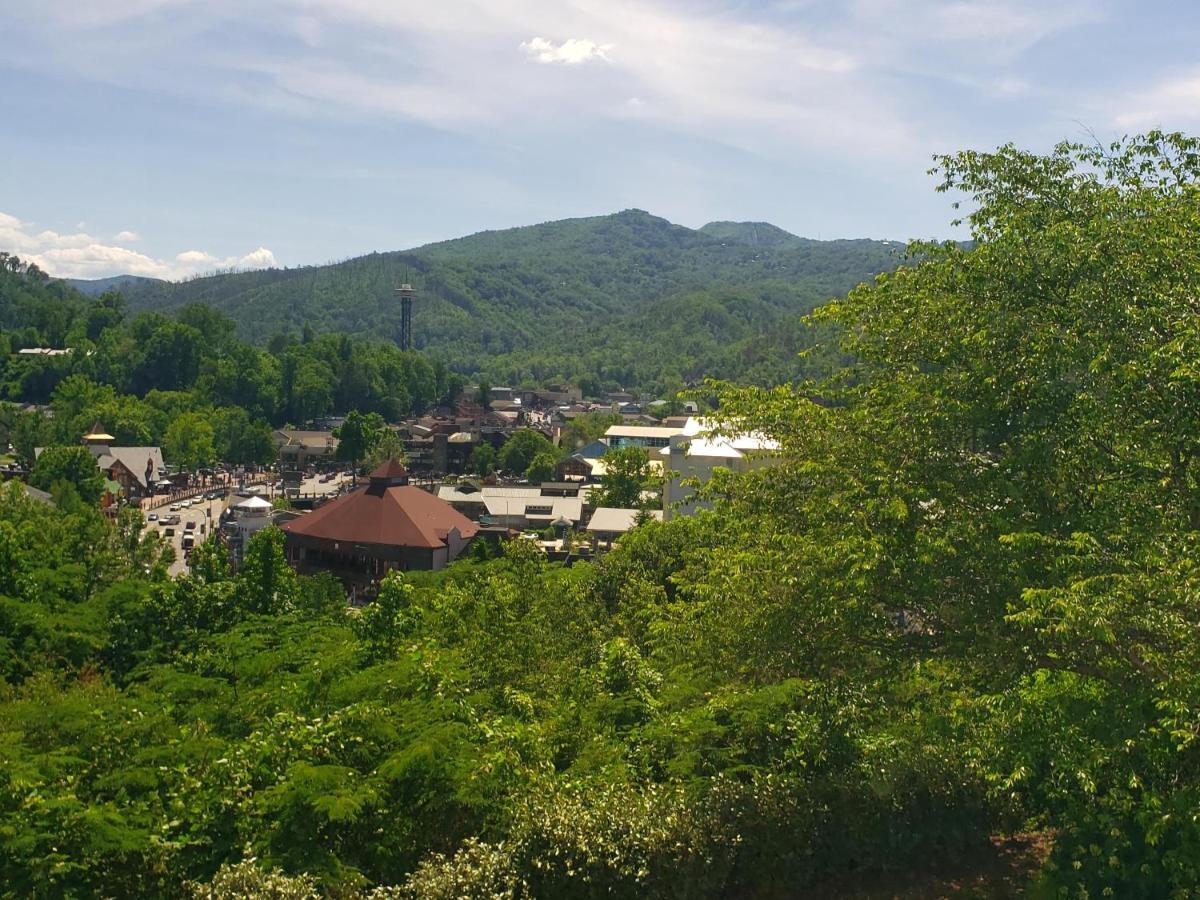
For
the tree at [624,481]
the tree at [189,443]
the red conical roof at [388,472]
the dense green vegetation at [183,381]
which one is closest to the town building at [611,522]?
the tree at [624,481]

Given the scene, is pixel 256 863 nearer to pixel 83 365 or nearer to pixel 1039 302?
pixel 1039 302

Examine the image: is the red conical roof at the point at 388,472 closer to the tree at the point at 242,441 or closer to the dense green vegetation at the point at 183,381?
the dense green vegetation at the point at 183,381

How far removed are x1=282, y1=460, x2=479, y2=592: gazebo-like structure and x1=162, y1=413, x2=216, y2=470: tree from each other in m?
51.1

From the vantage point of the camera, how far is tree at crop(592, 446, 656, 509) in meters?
54.1

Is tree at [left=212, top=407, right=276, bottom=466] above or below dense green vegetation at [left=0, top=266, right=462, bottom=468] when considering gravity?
below

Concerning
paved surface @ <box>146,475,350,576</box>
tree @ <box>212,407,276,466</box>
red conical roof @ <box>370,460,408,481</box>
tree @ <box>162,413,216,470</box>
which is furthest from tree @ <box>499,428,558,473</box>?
red conical roof @ <box>370,460,408,481</box>

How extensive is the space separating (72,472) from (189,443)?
30769 millimetres

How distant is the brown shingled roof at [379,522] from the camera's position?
138ft

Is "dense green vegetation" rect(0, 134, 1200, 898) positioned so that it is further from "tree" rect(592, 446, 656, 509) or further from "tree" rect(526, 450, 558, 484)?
"tree" rect(526, 450, 558, 484)

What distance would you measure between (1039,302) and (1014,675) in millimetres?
4036

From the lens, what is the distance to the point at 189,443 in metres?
91.9

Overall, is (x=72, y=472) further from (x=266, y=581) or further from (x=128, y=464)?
(x=266, y=581)

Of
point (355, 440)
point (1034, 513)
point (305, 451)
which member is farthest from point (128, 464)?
point (1034, 513)

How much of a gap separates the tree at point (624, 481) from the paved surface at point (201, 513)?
20.8 metres
